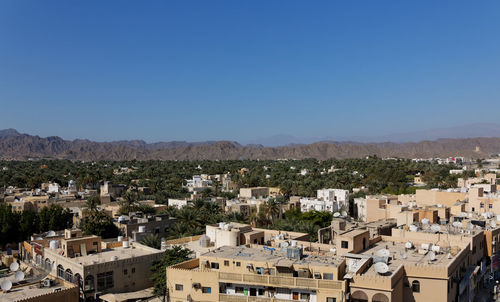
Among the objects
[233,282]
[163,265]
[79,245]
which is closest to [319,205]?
[163,265]

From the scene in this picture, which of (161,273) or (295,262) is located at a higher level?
(295,262)

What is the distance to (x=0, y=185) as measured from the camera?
246 feet

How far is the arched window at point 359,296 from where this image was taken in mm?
17594

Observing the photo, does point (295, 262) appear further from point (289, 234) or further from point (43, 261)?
point (43, 261)

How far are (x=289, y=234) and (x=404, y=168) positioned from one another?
7163cm

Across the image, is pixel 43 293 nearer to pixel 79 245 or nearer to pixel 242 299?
pixel 79 245

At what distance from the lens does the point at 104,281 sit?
77.4ft

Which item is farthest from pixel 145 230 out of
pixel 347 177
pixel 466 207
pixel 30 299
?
pixel 347 177

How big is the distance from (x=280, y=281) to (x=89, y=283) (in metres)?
10.7

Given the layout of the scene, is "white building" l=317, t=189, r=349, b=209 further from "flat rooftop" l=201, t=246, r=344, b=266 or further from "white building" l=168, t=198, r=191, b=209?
"flat rooftop" l=201, t=246, r=344, b=266

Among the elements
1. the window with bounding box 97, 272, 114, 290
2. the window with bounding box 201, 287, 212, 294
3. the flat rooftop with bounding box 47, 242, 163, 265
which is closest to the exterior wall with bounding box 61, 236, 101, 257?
the flat rooftop with bounding box 47, 242, 163, 265

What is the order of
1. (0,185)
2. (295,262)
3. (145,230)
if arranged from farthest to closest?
1. (0,185)
2. (145,230)
3. (295,262)

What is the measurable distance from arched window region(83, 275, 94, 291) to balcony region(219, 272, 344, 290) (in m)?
7.92

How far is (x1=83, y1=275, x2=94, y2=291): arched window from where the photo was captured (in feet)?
74.5
